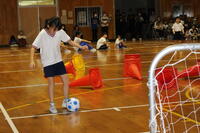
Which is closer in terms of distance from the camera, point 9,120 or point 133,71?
point 9,120

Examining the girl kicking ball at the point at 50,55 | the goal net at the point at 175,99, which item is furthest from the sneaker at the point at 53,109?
the goal net at the point at 175,99

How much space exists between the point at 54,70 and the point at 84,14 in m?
20.3

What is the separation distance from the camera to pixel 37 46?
6.78m

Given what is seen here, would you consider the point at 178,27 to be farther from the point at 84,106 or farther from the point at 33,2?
the point at 84,106

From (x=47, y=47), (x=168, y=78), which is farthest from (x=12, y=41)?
(x=47, y=47)

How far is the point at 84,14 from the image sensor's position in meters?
26.8

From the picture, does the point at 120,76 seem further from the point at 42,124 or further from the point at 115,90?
the point at 42,124

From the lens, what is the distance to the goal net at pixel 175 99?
371 cm

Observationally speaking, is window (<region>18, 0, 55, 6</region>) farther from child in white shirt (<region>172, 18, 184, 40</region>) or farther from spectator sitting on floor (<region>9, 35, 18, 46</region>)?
child in white shirt (<region>172, 18, 184, 40</region>)

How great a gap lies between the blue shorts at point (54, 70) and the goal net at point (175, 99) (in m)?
1.62

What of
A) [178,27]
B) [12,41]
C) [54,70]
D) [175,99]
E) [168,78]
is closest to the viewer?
[54,70]

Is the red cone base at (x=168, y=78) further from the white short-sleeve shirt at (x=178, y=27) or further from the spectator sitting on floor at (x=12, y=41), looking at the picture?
the spectator sitting on floor at (x=12, y=41)

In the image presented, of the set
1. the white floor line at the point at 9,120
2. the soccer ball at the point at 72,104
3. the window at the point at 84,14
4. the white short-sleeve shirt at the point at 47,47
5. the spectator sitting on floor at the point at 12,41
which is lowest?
the white floor line at the point at 9,120

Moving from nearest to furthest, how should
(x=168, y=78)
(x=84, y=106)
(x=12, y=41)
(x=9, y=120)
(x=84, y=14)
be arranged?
(x=9, y=120) → (x=84, y=106) → (x=168, y=78) → (x=12, y=41) → (x=84, y=14)
